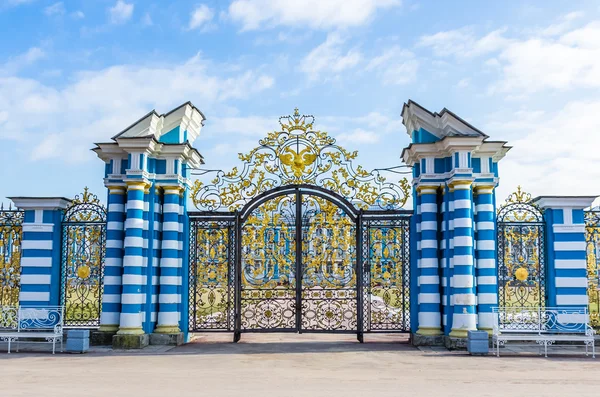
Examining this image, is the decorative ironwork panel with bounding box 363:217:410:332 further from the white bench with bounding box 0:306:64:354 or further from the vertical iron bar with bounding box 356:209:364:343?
the white bench with bounding box 0:306:64:354

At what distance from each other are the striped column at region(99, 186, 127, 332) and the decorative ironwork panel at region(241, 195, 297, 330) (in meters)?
2.43

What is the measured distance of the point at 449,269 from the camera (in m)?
12.7

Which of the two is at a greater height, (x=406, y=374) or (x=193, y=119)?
(x=193, y=119)

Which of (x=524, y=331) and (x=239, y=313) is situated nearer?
(x=524, y=331)

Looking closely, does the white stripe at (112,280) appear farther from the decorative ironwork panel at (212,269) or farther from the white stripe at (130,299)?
the decorative ironwork panel at (212,269)

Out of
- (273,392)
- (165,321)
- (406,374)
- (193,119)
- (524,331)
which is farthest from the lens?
(193,119)

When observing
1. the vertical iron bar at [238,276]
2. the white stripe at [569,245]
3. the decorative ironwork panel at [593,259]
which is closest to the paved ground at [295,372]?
the vertical iron bar at [238,276]

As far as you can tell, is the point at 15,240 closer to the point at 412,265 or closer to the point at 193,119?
the point at 193,119

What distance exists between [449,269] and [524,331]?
1.74 m

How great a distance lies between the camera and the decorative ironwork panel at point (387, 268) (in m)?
13.4

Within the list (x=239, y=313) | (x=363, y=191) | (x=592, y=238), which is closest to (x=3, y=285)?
(x=239, y=313)

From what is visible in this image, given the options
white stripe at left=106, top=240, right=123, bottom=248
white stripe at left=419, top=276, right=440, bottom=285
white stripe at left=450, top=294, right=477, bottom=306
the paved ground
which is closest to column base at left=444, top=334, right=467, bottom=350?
the paved ground

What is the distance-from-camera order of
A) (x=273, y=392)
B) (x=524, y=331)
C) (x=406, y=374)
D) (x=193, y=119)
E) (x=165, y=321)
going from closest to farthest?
(x=273, y=392), (x=406, y=374), (x=524, y=331), (x=165, y=321), (x=193, y=119)

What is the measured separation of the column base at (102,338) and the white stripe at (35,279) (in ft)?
5.21
